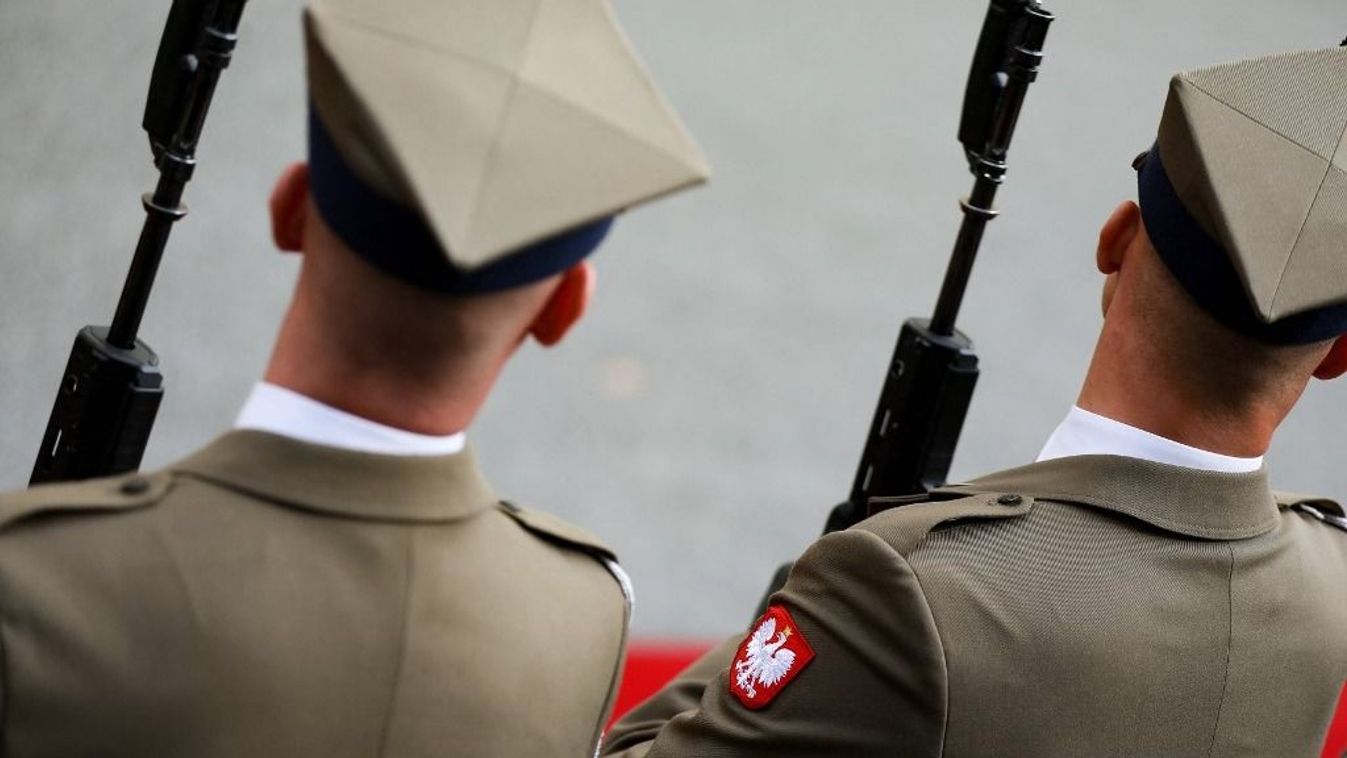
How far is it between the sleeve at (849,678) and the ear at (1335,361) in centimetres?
43

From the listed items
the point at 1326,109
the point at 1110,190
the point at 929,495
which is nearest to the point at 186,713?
the point at 929,495

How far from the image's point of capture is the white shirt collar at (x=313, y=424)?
43.7 inches

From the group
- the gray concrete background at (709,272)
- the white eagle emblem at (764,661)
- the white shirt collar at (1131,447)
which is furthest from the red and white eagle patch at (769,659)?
the gray concrete background at (709,272)

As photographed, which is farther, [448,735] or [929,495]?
[929,495]

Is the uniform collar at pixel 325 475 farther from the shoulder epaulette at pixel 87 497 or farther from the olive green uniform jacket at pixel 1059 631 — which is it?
the olive green uniform jacket at pixel 1059 631

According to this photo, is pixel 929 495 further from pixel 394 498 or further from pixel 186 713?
pixel 186 713

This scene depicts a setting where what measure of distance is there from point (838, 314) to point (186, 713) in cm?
351

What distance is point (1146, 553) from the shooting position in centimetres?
151

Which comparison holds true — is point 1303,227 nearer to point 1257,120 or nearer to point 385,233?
point 1257,120

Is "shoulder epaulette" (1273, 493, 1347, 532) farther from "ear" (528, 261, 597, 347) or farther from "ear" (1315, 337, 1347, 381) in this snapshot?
"ear" (528, 261, 597, 347)

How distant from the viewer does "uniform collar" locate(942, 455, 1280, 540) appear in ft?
4.98

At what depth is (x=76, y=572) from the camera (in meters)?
1.07

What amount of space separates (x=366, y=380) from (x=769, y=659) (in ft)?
1.63

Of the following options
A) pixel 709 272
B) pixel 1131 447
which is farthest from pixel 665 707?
pixel 709 272
